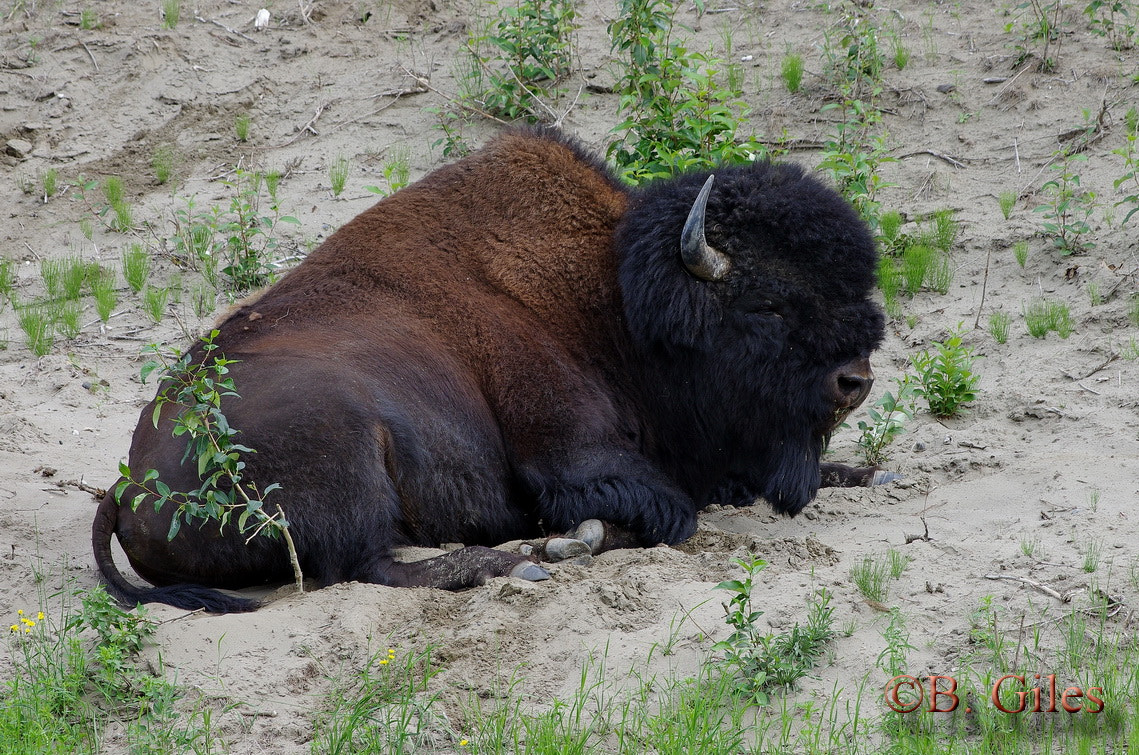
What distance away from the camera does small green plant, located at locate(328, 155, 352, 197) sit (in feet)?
26.1

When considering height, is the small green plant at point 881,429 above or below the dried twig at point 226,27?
below

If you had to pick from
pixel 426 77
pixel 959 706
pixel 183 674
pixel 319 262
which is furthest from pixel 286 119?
pixel 959 706

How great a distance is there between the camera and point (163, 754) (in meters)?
2.90

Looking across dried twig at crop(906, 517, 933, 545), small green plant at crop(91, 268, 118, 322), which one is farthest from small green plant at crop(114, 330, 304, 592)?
small green plant at crop(91, 268, 118, 322)

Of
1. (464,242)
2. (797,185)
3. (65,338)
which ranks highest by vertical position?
(797,185)

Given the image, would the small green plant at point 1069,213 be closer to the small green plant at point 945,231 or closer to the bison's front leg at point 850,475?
the small green plant at point 945,231

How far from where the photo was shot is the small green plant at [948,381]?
5414 millimetres

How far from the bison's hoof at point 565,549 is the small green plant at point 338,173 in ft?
14.6

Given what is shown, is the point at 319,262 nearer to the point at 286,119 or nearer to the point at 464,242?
the point at 464,242

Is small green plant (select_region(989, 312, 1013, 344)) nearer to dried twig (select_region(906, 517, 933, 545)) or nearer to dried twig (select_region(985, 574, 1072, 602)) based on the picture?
dried twig (select_region(906, 517, 933, 545))

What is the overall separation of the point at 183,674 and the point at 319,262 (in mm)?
2054

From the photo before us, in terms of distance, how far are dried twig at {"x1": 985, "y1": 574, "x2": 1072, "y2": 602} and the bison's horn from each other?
5.19 feet

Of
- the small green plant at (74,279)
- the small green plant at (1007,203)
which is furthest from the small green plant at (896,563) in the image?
the small green plant at (74,279)

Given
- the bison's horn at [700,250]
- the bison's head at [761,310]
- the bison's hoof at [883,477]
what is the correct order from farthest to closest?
1. the bison's hoof at [883,477]
2. the bison's head at [761,310]
3. the bison's horn at [700,250]
